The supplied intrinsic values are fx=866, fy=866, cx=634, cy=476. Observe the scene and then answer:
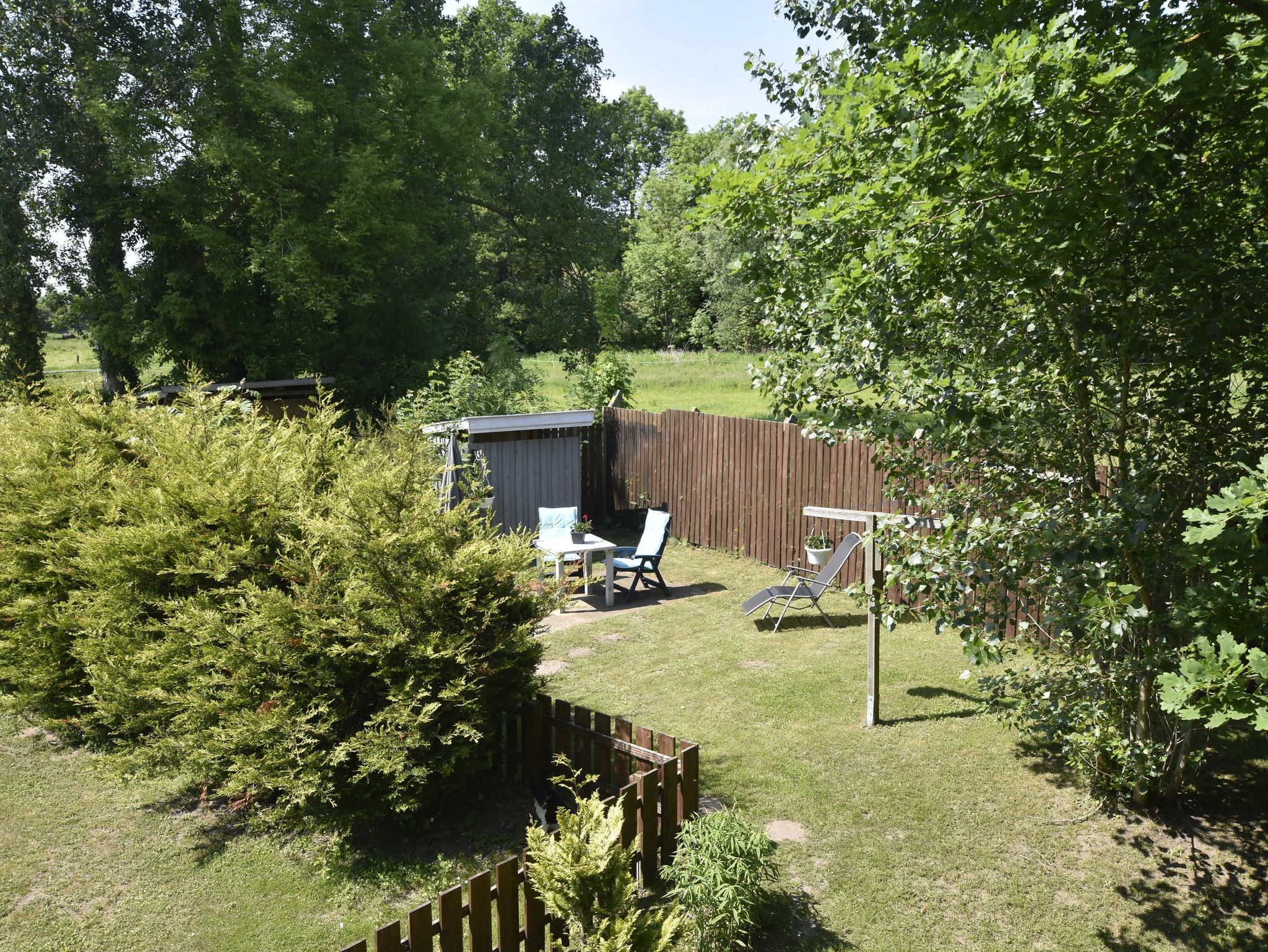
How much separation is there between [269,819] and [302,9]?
1774 centimetres

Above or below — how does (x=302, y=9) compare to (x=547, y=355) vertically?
above

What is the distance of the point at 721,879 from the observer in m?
3.91

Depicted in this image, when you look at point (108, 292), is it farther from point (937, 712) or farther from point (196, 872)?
point (937, 712)

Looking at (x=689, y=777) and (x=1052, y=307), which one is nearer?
(x=1052, y=307)

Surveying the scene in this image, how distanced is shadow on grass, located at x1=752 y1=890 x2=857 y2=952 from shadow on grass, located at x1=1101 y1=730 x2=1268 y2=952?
4.22ft

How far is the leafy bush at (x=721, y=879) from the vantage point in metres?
3.88

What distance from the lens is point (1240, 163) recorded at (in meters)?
4.05

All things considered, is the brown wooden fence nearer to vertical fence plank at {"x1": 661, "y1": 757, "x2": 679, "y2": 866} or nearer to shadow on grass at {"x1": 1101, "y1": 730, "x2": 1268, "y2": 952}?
shadow on grass at {"x1": 1101, "y1": 730, "x2": 1268, "y2": 952}

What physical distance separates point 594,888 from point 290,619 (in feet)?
7.61

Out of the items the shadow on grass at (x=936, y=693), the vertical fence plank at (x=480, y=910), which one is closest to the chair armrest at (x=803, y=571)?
the shadow on grass at (x=936, y=693)

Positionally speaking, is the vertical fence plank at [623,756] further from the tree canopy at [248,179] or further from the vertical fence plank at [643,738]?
the tree canopy at [248,179]

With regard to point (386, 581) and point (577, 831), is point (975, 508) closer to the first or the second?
point (577, 831)

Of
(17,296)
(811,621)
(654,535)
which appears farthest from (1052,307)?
(17,296)

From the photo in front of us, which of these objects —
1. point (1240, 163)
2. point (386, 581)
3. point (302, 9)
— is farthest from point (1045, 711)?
point (302, 9)
